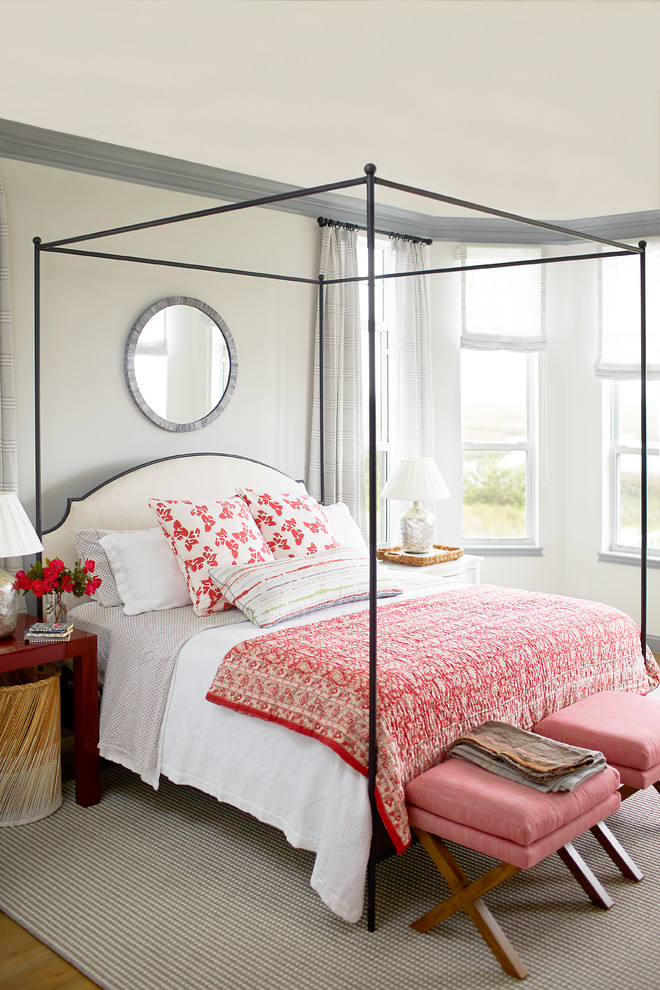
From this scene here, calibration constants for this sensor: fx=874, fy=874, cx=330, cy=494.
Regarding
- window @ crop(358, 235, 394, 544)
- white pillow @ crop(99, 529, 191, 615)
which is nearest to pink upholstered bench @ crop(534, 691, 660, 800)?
white pillow @ crop(99, 529, 191, 615)

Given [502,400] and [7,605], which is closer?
[7,605]

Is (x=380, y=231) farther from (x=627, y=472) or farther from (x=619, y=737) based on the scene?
(x=619, y=737)

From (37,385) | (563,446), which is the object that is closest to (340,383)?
(563,446)

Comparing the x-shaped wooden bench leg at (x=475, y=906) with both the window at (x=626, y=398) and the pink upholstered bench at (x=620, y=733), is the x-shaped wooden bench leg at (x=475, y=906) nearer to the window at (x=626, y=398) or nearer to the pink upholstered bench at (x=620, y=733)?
the pink upholstered bench at (x=620, y=733)

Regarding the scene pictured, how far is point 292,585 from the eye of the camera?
11.5 ft

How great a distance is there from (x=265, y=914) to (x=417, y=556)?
2.53 m

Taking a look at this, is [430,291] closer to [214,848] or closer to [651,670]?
[651,670]

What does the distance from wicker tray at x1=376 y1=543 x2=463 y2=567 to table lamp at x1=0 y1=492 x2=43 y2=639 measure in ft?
7.07

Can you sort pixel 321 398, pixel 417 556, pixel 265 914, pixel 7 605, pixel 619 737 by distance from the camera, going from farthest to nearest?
1. pixel 321 398
2. pixel 417 556
3. pixel 7 605
4. pixel 619 737
5. pixel 265 914

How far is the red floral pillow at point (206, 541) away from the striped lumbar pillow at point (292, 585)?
2.9 inches

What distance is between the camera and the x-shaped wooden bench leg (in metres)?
2.35

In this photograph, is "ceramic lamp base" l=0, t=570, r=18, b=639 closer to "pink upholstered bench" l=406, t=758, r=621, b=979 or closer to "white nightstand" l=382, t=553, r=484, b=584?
"pink upholstered bench" l=406, t=758, r=621, b=979

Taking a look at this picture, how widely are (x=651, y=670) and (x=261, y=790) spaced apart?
186cm

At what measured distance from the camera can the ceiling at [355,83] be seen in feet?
6.75
